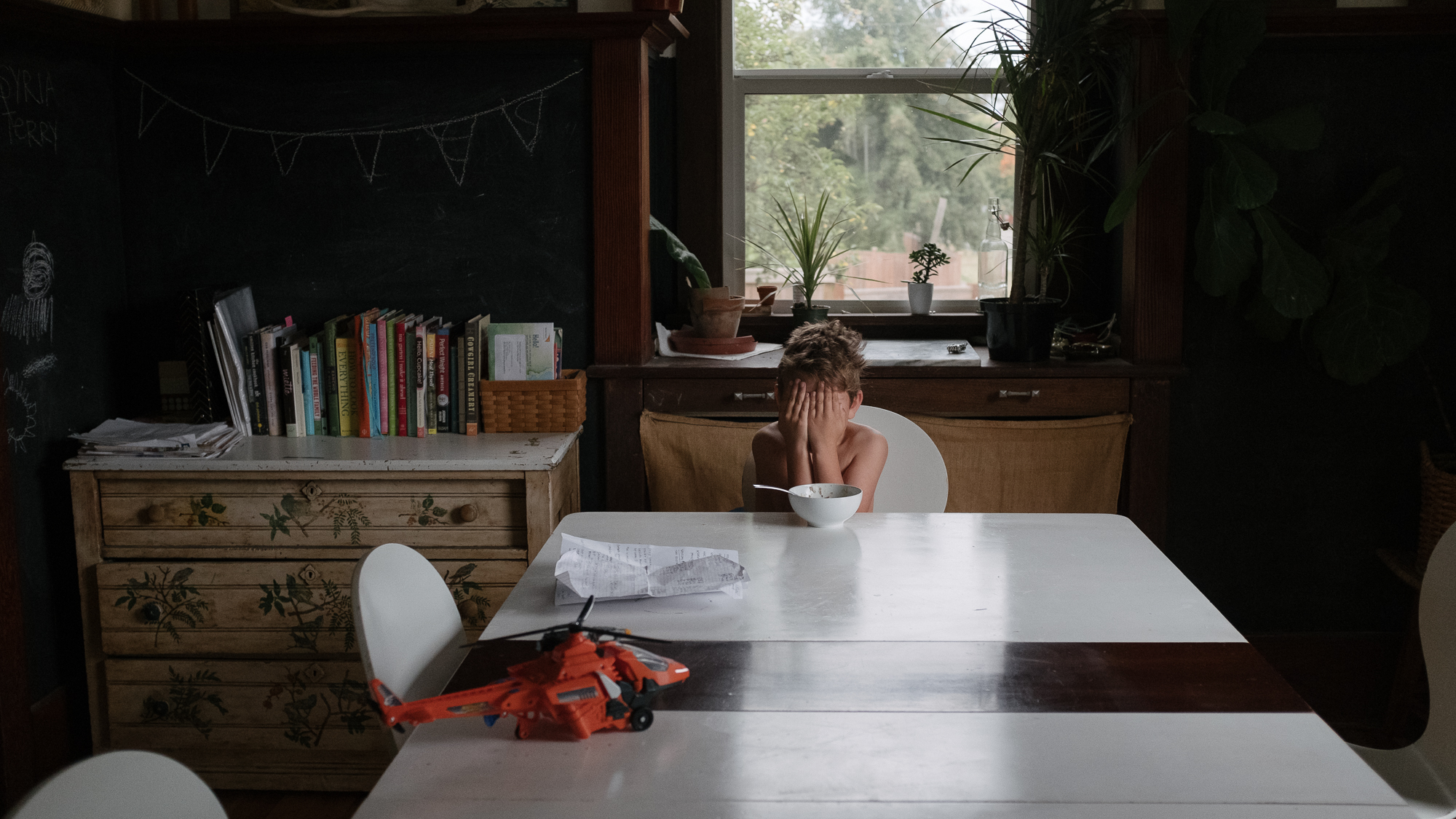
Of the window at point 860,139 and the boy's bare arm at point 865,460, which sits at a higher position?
the window at point 860,139

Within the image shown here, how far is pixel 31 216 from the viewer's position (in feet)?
8.56

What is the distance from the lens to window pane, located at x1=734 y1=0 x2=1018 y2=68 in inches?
136

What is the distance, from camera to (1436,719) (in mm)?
1689

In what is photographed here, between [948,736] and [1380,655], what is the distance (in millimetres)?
2496

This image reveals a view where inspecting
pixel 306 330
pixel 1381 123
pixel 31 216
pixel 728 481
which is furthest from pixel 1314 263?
pixel 31 216

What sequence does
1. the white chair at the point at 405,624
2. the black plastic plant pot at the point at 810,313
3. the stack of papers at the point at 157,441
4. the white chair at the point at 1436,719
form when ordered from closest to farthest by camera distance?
the white chair at the point at 405,624
the white chair at the point at 1436,719
the stack of papers at the point at 157,441
the black plastic plant pot at the point at 810,313

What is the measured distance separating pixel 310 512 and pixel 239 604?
0.28m

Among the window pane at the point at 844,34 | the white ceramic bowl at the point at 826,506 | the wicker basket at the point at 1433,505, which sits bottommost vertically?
the wicker basket at the point at 1433,505

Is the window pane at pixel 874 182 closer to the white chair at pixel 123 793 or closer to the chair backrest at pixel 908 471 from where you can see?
the chair backrest at pixel 908 471

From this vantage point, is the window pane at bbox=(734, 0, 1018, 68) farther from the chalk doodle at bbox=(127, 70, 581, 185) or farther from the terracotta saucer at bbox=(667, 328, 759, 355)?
the terracotta saucer at bbox=(667, 328, 759, 355)

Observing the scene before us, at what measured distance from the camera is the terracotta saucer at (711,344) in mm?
3168

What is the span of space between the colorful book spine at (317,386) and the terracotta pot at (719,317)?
101 centimetres

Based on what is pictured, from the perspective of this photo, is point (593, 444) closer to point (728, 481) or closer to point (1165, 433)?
point (728, 481)

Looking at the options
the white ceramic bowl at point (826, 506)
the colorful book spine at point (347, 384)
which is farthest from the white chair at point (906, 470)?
the colorful book spine at point (347, 384)
